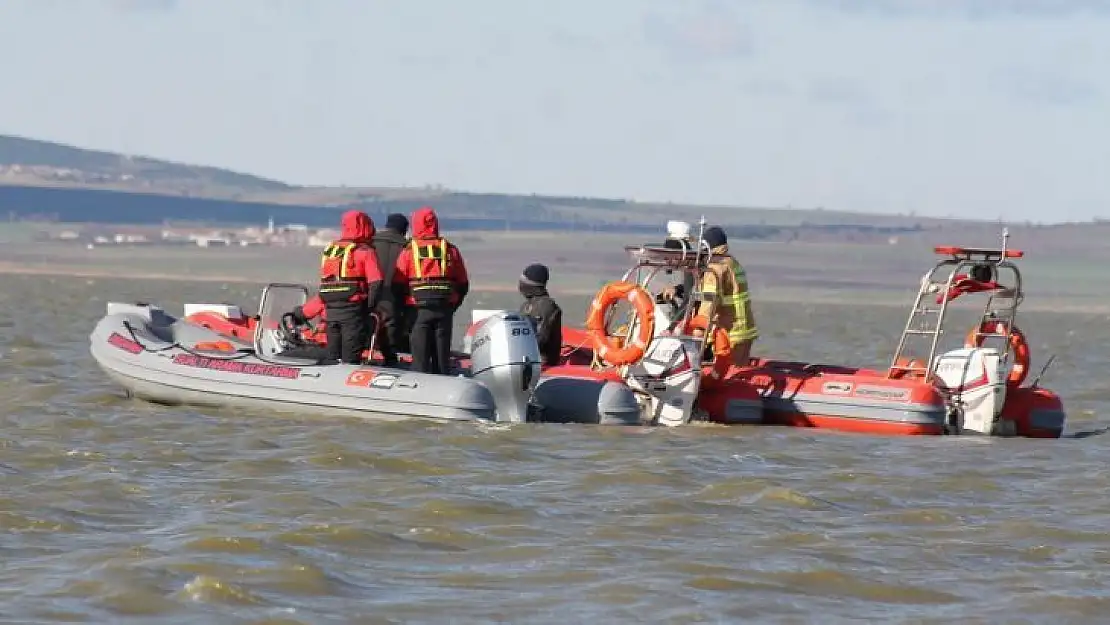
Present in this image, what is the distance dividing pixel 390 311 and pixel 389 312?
0.01m

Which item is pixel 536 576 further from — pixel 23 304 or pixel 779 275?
pixel 779 275

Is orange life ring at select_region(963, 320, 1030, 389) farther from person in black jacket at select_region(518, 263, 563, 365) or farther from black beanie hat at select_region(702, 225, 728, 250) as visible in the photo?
person in black jacket at select_region(518, 263, 563, 365)

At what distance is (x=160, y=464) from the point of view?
1342cm

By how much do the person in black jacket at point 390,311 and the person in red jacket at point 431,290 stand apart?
256 millimetres

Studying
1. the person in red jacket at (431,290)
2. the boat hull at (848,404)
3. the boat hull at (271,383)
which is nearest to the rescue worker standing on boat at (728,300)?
the boat hull at (848,404)

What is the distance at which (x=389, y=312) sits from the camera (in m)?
17.1

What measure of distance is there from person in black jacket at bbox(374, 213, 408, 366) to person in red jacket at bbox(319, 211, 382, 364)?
0.30 meters

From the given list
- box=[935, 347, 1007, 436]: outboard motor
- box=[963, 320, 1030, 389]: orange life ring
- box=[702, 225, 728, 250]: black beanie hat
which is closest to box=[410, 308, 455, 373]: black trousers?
box=[702, 225, 728, 250]: black beanie hat

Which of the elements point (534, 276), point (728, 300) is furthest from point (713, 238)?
point (534, 276)

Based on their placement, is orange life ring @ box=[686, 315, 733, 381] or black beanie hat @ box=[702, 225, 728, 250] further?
black beanie hat @ box=[702, 225, 728, 250]

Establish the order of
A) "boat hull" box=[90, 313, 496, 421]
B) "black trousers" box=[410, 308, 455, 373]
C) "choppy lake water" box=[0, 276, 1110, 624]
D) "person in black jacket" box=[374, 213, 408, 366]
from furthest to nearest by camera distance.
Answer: "person in black jacket" box=[374, 213, 408, 366] < "black trousers" box=[410, 308, 455, 373] < "boat hull" box=[90, 313, 496, 421] < "choppy lake water" box=[0, 276, 1110, 624]

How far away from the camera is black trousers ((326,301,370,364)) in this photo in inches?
658

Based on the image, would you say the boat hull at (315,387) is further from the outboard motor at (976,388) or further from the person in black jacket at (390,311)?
the outboard motor at (976,388)

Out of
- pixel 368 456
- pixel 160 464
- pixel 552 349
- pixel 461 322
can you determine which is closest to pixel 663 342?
pixel 552 349
